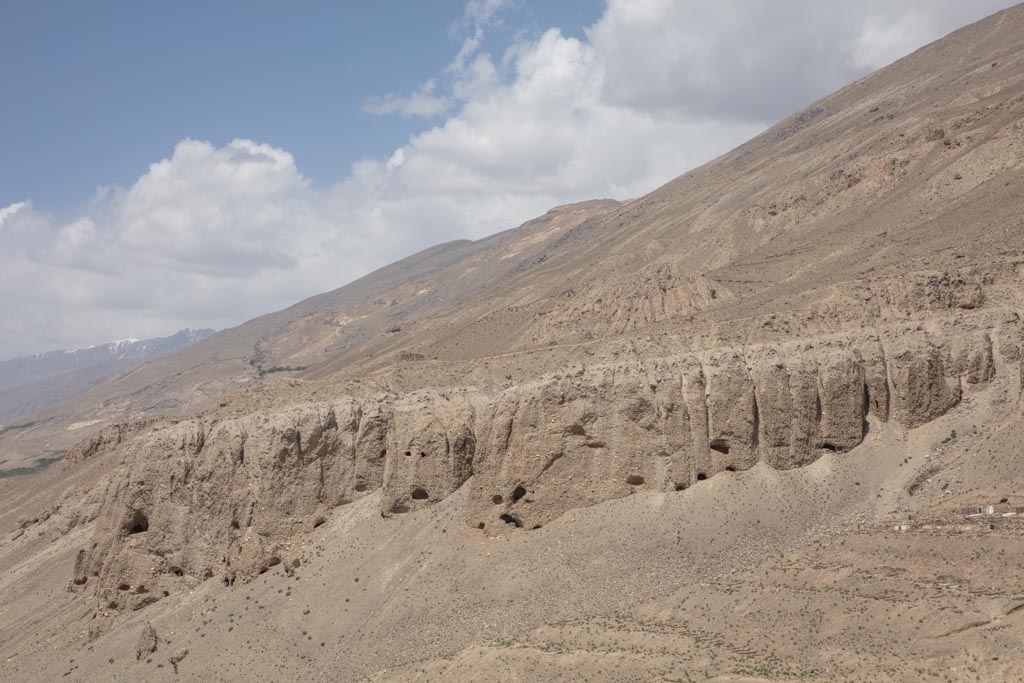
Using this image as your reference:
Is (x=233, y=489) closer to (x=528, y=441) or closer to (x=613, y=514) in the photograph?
(x=528, y=441)

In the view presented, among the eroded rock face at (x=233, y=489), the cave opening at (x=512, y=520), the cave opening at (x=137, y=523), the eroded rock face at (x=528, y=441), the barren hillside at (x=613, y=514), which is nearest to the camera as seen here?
the barren hillside at (x=613, y=514)

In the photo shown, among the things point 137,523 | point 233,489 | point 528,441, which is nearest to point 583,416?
point 528,441

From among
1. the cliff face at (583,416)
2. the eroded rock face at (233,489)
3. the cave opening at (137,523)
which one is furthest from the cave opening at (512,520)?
the cave opening at (137,523)

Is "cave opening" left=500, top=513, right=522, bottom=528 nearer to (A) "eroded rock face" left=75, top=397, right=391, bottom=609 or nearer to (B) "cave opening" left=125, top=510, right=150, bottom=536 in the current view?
(A) "eroded rock face" left=75, top=397, right=391, bottom=609

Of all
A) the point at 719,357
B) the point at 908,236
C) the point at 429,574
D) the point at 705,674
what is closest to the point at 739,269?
the point at 908,236

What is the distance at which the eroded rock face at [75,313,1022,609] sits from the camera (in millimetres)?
35094

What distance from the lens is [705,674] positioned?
25.5 m

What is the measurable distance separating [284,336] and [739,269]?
494ft

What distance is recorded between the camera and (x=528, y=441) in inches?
1410

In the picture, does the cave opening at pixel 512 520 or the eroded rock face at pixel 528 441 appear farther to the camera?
the cave opening at pixel 512 520

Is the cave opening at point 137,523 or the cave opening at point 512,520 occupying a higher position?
the cave opening at point 137,523

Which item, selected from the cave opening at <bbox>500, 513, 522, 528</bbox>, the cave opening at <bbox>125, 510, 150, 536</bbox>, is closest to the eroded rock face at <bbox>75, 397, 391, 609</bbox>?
the cave opening at <bbox>125, 510, 150, 536</bbox>

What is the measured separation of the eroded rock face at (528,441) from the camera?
115ft

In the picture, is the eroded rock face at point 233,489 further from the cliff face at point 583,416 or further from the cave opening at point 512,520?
the cave opening at point 512,520
